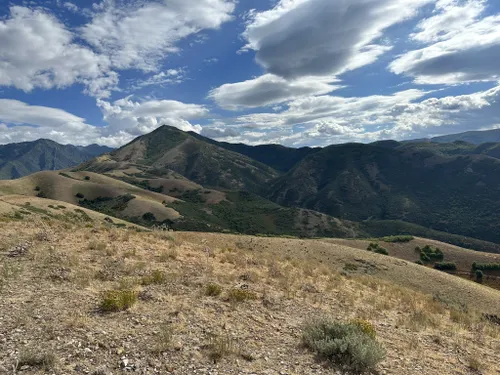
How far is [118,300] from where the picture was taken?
981 centimetres

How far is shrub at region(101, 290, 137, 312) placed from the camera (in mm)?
9617

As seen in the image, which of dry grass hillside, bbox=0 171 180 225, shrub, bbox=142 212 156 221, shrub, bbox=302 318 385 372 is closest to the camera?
shrub, bbox=302 318 385 372

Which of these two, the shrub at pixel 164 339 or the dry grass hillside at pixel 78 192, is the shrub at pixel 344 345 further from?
the dry grass hillside at pixel 78 192

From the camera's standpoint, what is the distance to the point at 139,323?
354 inches

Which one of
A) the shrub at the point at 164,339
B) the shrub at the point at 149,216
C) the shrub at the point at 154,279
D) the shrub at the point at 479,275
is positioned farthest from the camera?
the shrub at the point at 149,216

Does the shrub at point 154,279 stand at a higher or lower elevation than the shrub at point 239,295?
higher

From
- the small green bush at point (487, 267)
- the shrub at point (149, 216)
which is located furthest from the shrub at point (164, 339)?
the shrub at point (149, 216)

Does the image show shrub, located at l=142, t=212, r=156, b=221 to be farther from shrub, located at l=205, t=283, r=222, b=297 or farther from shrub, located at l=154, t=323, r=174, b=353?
shrub, located at l=154, t=323, r=174, b=353

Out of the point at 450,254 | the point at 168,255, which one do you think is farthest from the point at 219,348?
the point at 450,254

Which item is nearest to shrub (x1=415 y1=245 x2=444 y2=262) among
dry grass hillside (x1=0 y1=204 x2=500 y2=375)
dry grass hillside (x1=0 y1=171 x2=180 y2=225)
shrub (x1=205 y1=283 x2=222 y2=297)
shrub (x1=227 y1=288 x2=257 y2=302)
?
dry grass hillside (x1=0 y1=204 x2=500 y2=375)

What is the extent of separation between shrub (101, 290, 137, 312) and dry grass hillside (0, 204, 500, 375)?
0.04m

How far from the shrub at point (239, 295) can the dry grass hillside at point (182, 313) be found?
54 millimetres

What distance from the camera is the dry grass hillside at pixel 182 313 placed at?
7.38m

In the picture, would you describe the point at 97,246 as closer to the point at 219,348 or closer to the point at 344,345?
the point at 219,348
